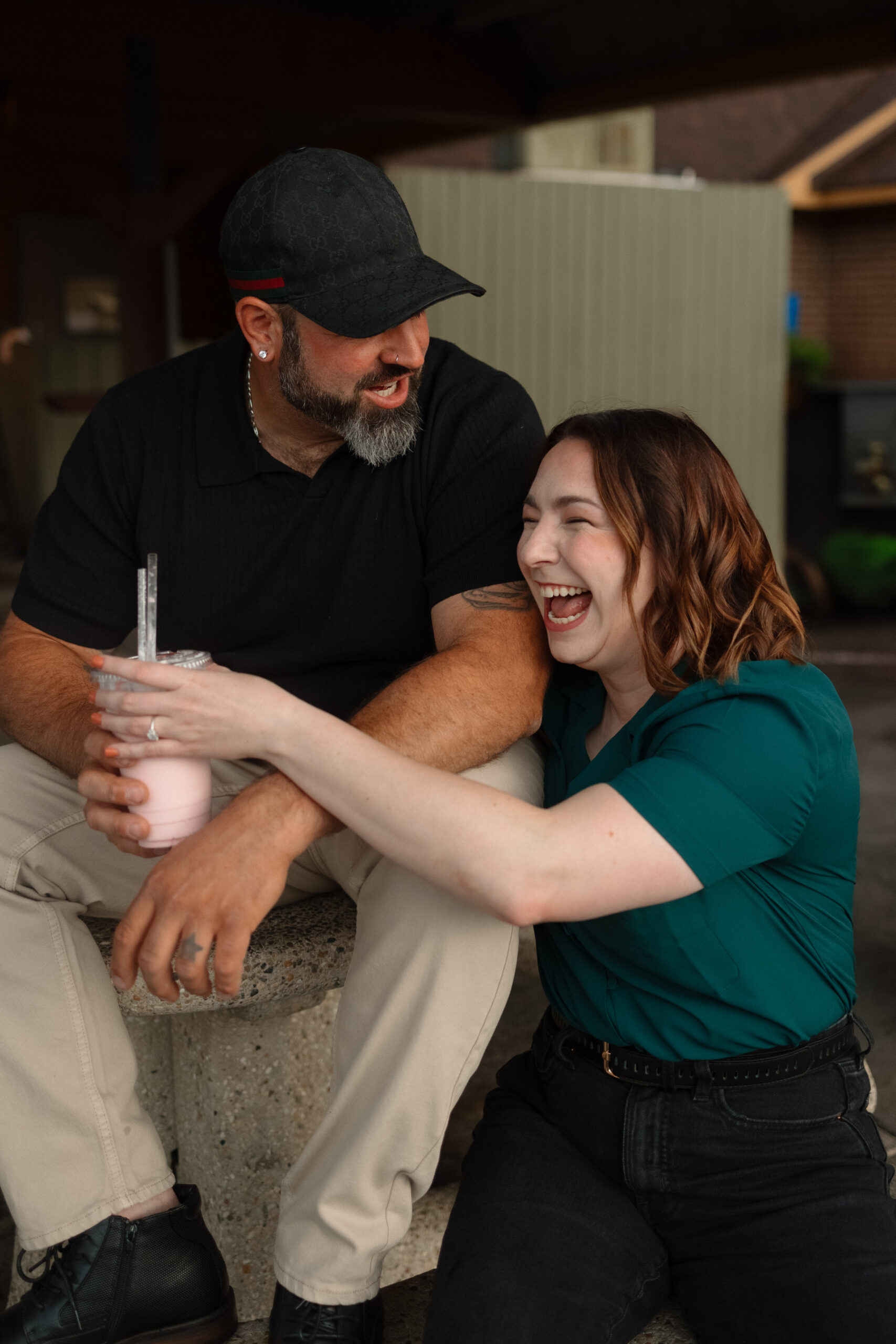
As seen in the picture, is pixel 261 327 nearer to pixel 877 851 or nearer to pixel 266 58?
pixel 877 851

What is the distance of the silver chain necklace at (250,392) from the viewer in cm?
206

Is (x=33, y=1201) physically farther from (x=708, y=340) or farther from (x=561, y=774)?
(x=708, y=340)

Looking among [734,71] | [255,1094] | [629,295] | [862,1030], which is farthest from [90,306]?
[862,1030]

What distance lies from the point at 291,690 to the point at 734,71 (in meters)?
5.34

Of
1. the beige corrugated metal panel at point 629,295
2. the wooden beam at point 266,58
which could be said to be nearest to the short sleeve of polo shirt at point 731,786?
the wooden beam at point 266,58

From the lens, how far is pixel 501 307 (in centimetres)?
835

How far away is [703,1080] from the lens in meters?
1.52

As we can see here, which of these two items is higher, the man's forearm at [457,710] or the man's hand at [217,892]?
the man's forearm at [457,710]

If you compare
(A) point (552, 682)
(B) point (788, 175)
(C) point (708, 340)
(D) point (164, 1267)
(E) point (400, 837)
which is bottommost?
(D) point (164, 1267)

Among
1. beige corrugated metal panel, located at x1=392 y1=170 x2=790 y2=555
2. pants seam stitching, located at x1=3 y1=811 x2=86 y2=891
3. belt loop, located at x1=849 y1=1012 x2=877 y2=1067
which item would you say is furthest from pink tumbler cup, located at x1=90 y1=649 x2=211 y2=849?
beige corrugated metal panel, located at x1=392 y1=170 x2=790 y2=555

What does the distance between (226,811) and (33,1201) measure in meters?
0.60

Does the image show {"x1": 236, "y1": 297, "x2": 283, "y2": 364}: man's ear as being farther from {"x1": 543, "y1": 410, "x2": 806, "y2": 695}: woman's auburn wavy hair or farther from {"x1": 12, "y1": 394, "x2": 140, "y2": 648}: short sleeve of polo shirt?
{"x1": 543, "y1": 410, "x2": 806, "y2": 695}: woman's auburn wavy hair

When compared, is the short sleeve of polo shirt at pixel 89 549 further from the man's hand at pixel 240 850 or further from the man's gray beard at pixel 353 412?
the man's hand at pixel 240 850

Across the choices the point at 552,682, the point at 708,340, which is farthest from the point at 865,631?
the point at 552,682
